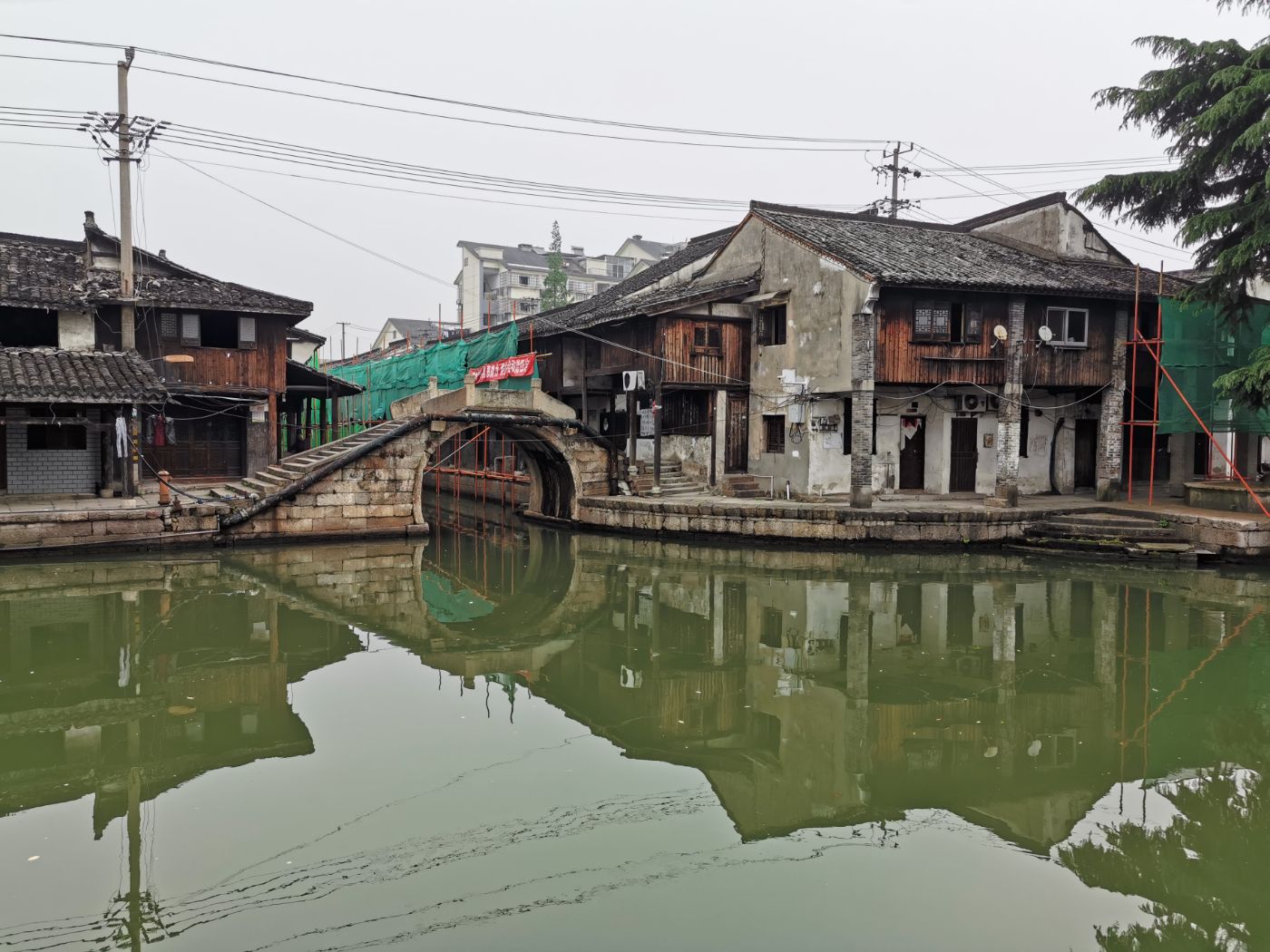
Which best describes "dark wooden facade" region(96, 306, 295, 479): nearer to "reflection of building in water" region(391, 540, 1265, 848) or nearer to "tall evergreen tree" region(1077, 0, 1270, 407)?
"reflection of building in water" region(391, 540, 1265, 848)

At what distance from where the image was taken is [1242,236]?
20594mm

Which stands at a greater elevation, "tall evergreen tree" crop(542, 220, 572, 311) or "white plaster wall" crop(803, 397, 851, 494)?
"tall evergreen tree" crop(542, 220, 572, 311)

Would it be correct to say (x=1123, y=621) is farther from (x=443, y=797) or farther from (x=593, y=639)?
(x=443, y=797)

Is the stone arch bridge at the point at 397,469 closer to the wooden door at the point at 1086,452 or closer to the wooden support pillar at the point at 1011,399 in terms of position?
the wooden support pillar at the point at 1011,399

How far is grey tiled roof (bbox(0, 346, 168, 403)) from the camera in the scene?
1878cm

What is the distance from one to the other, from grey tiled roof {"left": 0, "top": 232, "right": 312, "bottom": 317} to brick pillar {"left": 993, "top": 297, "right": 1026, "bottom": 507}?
1828 centimetres

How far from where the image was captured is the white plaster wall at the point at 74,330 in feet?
70.1

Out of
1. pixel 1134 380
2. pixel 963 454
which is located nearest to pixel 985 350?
pixel 963 454

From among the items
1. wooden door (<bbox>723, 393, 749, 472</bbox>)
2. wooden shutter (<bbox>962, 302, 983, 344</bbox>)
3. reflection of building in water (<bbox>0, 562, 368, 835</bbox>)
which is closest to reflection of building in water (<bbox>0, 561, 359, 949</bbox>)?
reflection of building in water (<bbox>0, 562, 368, 835</bbox>)

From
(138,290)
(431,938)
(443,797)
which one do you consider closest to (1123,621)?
(443,797)

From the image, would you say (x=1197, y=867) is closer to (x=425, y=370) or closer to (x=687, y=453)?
(x=687, y=453)

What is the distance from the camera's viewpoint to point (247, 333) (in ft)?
78.4

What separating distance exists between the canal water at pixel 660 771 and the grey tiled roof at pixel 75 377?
4.03m

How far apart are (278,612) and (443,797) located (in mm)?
8375
